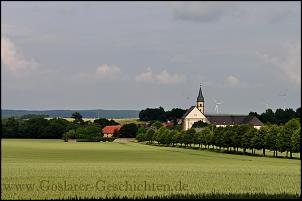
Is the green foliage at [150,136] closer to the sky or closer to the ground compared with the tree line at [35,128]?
closer to the ground

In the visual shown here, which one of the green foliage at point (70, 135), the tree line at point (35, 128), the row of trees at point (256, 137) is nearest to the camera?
the tree line at point (35, 128)

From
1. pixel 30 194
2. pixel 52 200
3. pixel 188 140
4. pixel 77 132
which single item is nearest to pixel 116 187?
pixel 30 194

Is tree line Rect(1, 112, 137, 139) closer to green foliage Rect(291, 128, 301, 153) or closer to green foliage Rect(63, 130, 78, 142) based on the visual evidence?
green foliage Rect(63, 130, 78, 142)

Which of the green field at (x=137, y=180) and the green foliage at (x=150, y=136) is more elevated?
the green field at (x=137, y=180)

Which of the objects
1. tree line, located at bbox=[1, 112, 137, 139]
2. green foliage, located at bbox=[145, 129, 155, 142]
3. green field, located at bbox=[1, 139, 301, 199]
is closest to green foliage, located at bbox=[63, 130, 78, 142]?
tree line, located at bbox=[1, 112, 137, 139]

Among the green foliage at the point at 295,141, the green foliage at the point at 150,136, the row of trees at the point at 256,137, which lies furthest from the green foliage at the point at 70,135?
the green foliage at the point at 295,141

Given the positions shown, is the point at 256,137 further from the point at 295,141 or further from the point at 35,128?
the point at 35,128

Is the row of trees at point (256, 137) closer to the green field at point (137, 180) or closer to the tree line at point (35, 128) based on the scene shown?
the green field at point (137, 180)

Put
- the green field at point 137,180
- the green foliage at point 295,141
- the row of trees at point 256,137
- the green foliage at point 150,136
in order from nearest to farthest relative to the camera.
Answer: the green field at point 137,180
the green foliage at point 295,141
the row of trees at point 256,137
the green foliage at point 150,136

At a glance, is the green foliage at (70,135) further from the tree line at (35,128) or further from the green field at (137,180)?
the green field at (137,180)

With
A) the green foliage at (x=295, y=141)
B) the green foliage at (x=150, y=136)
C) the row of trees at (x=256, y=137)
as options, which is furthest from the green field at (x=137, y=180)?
the green foliage at (x=150, y=136)

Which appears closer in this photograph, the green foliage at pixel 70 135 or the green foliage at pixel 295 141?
the green foliage at pixel 295 141

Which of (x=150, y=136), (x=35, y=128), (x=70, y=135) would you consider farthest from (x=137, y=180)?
(x=150, y=136)

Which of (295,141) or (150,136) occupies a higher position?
(295,141)
